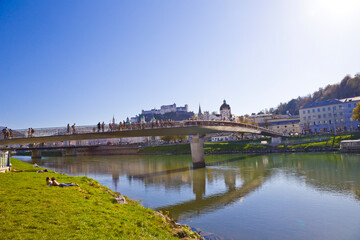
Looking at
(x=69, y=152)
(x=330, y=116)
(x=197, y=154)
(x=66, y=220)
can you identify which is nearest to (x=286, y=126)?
(x=330, y=116)

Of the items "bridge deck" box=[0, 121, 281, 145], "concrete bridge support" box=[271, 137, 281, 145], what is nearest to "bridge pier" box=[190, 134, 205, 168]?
"bridge deck" box=[0, 121, 281, 145]

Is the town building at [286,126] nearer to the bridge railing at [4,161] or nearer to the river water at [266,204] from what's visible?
the river water at [266,204]

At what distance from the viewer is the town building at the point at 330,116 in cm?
8900

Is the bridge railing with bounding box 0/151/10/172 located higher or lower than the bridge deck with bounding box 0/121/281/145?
lower

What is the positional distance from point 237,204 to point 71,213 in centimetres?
1363

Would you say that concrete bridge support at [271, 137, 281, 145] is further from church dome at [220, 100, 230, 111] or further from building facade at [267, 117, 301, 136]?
church dome at [220, 100, 230, 111]

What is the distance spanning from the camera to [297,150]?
6469 cm

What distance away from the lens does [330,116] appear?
303 ft

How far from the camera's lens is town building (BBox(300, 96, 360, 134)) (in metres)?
89.0

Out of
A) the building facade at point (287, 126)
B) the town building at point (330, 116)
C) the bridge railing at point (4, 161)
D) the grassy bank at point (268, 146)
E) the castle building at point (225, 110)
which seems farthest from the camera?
the castle building at point (225, 110)

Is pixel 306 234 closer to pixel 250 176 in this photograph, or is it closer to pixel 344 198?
pixel 344 198

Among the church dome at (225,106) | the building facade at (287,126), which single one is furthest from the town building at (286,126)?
the church dome at (225,106)

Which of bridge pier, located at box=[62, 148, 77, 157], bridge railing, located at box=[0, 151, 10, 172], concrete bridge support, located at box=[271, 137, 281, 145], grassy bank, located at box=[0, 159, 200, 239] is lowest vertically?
bridge pier, located at box=[62, 148, 77, 157]

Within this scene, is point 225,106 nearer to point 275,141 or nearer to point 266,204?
point 275,141
